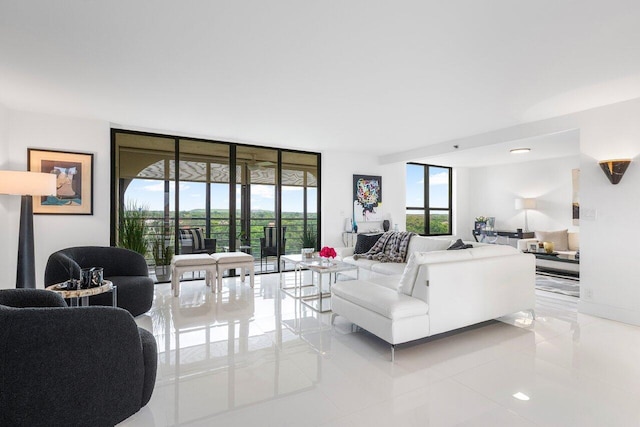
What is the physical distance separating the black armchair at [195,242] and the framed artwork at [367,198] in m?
3.02

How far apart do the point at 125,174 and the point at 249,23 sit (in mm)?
3886

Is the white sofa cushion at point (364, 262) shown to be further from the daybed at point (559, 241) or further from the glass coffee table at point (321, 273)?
the daybed at point (559, 241)

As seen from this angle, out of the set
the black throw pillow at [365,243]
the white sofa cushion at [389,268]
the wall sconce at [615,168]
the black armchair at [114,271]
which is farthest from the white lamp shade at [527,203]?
the black armchair at [114,271]

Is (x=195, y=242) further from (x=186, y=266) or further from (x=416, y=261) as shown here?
(x=416, y=261)

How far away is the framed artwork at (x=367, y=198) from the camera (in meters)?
6.99

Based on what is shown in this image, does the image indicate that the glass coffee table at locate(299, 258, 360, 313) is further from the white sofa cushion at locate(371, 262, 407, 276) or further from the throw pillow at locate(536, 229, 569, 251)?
the throw pillow at locate(536, 229, 569, 251)

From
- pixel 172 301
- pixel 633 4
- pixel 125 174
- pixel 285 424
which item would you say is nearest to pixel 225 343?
pixel 285 424

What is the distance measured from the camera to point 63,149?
4344 mm

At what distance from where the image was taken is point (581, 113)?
4.01 meters

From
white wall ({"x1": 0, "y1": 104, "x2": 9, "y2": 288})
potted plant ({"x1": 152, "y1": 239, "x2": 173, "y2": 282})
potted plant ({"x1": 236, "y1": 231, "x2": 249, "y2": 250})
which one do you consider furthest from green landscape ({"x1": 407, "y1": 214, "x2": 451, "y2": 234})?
white wall ({"x1": 0, "y1": 104, "x2": 9, "y2": 288})

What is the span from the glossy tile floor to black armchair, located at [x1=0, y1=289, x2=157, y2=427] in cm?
26

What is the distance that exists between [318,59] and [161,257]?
4.19 meters

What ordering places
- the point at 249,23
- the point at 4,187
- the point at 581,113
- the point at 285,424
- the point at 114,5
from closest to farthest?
the point at 285,424
the point at 114,5
the point at 249,23
the point at 4,187
the point at 581,113

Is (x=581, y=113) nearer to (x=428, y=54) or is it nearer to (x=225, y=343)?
(x=428, y=54)
